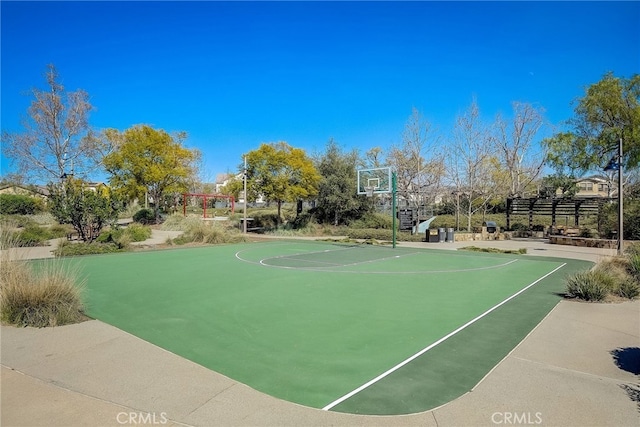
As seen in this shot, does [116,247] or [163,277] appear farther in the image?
[116,247]

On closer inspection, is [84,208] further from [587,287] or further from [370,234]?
[587,287]

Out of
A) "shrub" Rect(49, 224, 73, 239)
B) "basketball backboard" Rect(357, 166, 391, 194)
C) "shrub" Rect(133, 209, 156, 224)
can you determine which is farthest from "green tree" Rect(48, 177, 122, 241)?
"shrub" Rect(133, 209, 156, 224)

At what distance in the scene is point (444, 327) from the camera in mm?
6180

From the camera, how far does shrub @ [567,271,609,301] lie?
26.6ft

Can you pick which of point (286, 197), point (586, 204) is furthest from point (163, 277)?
point (586, 204)

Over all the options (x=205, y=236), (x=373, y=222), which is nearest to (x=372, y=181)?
(x=373, y=222)

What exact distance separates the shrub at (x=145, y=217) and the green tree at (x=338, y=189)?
14318 mm

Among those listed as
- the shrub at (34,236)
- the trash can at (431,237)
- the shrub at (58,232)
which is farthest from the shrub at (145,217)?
the trash can at (431,237)

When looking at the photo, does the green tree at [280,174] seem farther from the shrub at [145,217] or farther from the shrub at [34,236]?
the shrub at [34,236]

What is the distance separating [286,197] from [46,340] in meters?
22.3

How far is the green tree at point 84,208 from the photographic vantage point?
54.5 feet

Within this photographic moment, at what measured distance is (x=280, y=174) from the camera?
91.6ft

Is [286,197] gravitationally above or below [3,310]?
above

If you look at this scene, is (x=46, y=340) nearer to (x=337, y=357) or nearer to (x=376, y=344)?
(x=337, y=357)
